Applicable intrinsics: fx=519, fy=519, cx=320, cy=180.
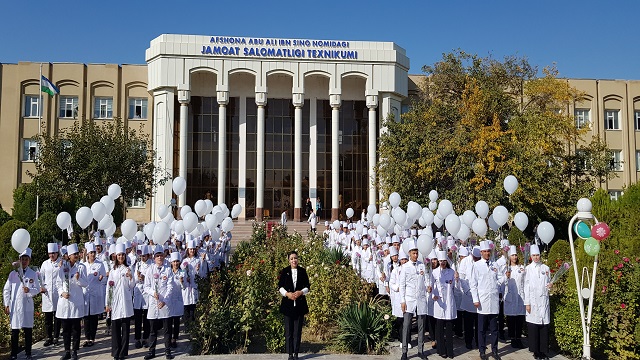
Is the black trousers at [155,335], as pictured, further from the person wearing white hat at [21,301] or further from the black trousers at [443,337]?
the black trousers at [443,337]

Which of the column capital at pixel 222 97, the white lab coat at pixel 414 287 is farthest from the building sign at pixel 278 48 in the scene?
the white lab coat at pixel 414 287

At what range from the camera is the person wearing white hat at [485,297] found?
28.9ft

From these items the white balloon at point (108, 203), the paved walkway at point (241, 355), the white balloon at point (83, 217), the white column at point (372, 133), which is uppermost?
the white column at point (372, 133)

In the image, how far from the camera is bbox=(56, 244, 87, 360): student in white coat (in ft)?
29.0

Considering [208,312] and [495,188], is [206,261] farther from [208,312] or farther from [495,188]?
[495,188]

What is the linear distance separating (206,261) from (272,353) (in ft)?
13.4

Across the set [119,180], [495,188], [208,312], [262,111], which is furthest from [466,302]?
[262,111]

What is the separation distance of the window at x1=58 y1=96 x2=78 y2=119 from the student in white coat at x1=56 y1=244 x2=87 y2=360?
3043 centimetres

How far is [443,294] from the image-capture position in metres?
9.04

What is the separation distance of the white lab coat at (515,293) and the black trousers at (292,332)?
13.1 ft

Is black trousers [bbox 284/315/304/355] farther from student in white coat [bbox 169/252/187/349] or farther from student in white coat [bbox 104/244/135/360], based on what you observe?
student in white coat [bbox 104/244/135/360]

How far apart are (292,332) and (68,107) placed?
3357 centimetres

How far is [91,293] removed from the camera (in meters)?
9.63

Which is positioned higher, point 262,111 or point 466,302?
point 262,111
